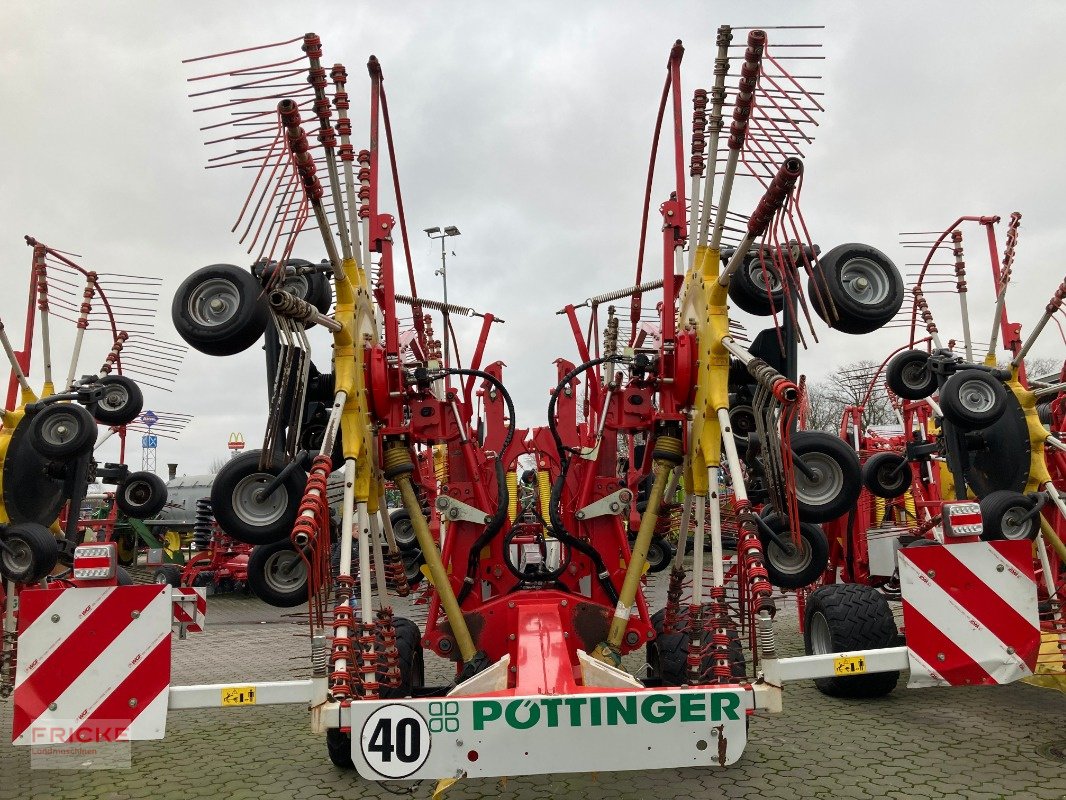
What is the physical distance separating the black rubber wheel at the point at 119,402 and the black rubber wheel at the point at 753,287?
4.76m

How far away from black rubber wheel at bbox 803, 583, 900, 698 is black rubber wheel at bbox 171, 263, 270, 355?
455cm

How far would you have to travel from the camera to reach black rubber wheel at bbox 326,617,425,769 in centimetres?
469

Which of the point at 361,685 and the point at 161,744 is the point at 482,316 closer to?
the point at 361,685

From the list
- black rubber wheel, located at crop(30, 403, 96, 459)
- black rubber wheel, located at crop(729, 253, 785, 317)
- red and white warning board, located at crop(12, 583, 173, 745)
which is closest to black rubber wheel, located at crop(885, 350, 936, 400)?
black rubber wheel, located at crop(729, 253, 785, 317)

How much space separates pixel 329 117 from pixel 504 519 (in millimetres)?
2544

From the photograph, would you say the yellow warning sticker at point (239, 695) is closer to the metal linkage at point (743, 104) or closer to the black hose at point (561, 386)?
the black hose at point (561, 386)

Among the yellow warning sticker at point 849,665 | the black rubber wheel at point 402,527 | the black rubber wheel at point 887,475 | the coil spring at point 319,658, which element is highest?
the black rubber wheel at point 887,475

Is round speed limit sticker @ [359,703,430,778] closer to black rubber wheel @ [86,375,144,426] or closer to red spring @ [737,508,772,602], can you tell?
red spring @ [737,508,772,602]

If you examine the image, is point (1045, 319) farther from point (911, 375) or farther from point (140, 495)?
point (140, 495)

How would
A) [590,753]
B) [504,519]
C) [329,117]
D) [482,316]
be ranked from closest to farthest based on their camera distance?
[590,753]
[329,117]
[504,519]
[482,316]

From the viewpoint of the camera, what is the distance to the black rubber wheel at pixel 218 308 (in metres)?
4.27

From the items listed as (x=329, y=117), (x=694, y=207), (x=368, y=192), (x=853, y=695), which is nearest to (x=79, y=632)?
(x=329, y=117)

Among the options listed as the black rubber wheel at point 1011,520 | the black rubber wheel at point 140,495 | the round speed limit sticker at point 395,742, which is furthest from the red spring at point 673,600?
the black rubber wheel at point 140,495

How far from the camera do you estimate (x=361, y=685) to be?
12.6 feet
